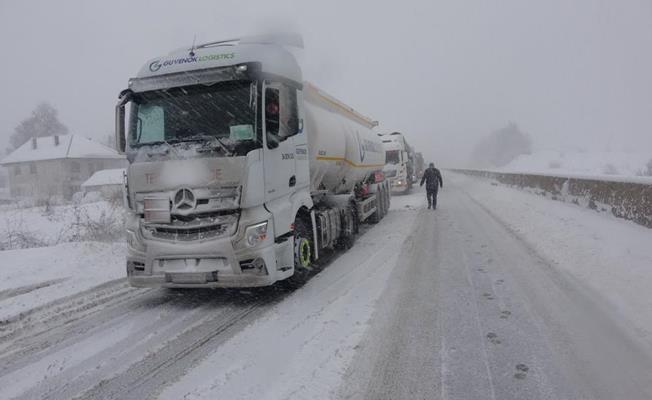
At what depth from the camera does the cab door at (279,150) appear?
5879mm

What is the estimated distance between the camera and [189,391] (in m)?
3.57

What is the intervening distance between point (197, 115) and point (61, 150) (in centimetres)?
5205

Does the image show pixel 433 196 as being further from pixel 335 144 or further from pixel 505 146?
pixel 505 146

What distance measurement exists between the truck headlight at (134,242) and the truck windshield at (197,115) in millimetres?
1229

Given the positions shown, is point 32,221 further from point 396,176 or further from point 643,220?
point 643,220

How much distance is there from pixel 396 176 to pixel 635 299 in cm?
1918

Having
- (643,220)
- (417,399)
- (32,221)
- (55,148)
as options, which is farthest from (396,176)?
(55,148)

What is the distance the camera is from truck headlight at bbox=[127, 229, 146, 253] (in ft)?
19.1

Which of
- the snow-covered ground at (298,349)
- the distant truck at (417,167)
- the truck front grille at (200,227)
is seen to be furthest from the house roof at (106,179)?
the snow-covered ground at (298,349)

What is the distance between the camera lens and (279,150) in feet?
20.4

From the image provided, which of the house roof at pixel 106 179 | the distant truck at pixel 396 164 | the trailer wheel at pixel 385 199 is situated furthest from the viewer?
the house roof at pixel 106 179

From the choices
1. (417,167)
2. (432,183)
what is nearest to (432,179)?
(432,183)

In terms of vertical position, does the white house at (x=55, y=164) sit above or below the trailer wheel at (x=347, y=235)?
above

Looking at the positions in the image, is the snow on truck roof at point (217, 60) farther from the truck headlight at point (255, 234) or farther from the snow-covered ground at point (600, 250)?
the snow-covered ground at point (600, 250)
